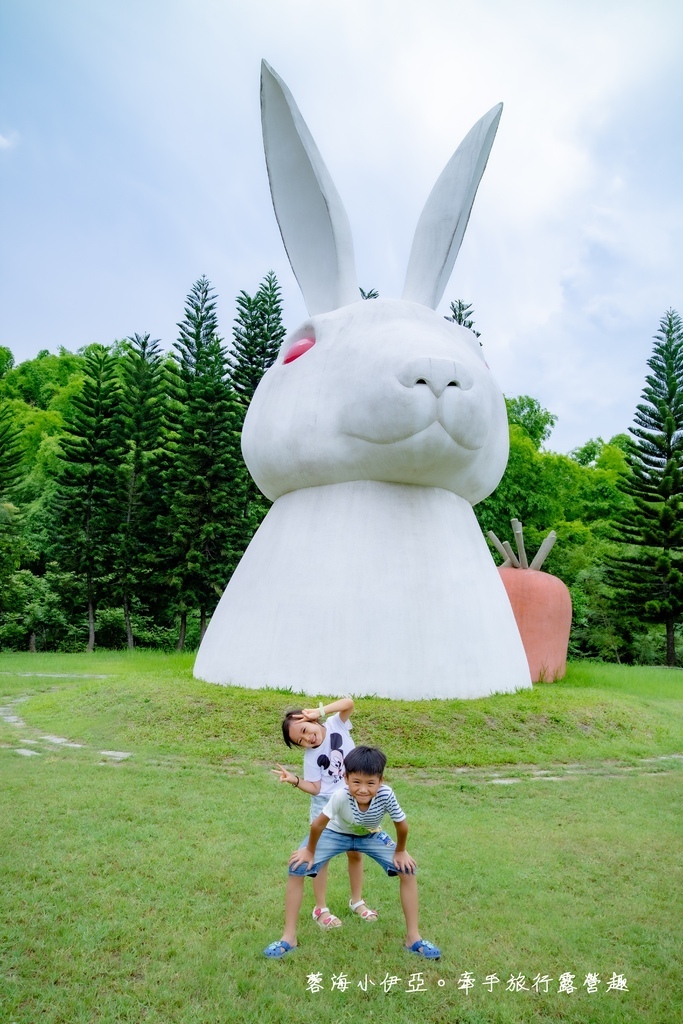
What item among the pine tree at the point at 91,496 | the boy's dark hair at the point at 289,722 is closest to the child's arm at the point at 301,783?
the boy's dark hair at the point at 289,722

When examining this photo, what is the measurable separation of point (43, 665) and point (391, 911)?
45.3 ft

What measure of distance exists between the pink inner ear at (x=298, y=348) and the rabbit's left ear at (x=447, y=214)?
1.52 m

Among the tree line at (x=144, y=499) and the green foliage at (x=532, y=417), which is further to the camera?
the green foliage at (x=532, y=417)

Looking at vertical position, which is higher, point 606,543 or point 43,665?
point 606,543

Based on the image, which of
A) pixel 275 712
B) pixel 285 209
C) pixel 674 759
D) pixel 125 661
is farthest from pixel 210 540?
pixel 674 759

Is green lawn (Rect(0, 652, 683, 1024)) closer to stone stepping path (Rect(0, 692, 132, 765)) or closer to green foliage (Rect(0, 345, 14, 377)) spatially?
stone stepping path (Rect(0, 692, 132, 765))

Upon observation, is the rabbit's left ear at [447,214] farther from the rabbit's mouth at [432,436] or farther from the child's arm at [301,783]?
the child's arm at [301,783]

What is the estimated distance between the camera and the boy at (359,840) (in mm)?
2652

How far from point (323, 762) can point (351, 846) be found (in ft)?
1.18

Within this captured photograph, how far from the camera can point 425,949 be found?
108 inches

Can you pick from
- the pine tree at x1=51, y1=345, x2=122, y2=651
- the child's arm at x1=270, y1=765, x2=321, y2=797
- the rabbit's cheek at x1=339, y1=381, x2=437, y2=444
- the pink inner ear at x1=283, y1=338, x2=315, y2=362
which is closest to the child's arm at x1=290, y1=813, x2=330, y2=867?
the child's arm at x1=270, y1=765, x2=321, y2=797

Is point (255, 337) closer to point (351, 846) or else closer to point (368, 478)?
point (368, 478)

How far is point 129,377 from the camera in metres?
Answer: 21.2

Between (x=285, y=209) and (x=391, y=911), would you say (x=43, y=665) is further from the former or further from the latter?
(x=391, y=911)
